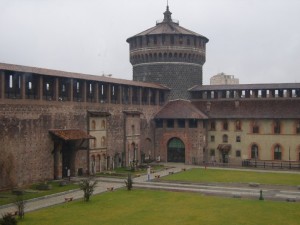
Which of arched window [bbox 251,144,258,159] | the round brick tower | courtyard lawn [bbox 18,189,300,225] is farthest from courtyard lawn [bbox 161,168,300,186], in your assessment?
the round brick tower

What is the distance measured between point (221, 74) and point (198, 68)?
168 ft

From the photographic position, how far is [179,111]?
5906cm

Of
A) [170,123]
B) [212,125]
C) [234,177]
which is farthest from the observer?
[212,125]

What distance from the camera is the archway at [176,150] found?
58.8 metres

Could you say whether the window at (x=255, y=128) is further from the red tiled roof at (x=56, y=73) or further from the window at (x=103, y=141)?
the window at (x=103, y=141)

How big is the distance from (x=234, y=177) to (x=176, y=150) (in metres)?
15.3

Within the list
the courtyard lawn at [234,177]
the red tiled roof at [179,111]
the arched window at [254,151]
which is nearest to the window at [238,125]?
the arched window at [254,151]

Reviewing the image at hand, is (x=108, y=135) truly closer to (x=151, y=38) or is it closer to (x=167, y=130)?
(x=167, y=130)

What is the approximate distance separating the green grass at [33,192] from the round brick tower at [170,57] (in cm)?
2778

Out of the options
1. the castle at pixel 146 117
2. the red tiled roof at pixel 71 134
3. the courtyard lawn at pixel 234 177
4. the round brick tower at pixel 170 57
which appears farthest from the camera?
the round brick tower at pixel 170 57

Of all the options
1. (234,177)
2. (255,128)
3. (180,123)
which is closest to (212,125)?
(180,123)

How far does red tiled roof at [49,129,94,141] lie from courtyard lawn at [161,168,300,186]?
9.11 metres

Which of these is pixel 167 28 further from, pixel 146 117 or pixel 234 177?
pixel 234 177

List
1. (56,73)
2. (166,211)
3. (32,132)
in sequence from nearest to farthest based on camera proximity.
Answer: (166,211) < (32,132) < (56,73)
